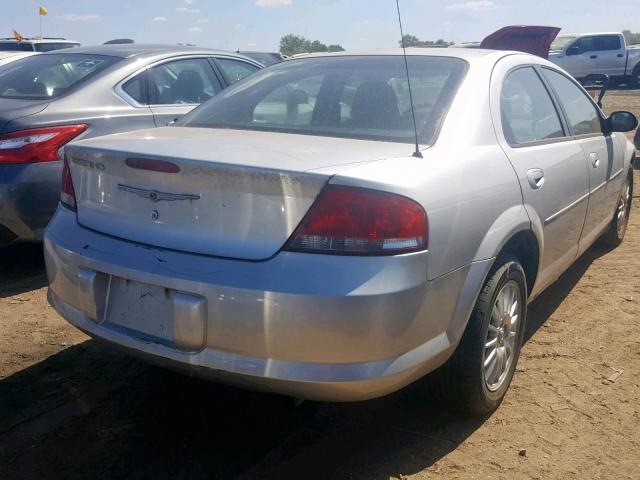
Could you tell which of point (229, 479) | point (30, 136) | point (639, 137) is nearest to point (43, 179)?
point (30, 136)

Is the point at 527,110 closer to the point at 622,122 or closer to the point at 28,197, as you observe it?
the point at 622,122

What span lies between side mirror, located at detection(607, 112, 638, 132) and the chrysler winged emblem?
A: 10.6 ft

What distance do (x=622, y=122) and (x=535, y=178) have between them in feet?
5.68

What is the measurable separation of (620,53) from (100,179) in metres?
25.3

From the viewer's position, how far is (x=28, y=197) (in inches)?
177

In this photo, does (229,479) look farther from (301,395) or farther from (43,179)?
(43,179)

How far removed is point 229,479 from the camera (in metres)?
2.58

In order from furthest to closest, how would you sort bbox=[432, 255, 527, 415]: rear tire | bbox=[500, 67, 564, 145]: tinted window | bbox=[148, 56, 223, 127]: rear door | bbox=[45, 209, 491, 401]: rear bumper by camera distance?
bbox=[148, 56, 223, 127]: rear door, bbox=[500, 67, 564, 145]: tinted window, bbox=[432, 255, 527, 415]: rear tire, bbox=[45, 209, 491, 401]: rear bumper

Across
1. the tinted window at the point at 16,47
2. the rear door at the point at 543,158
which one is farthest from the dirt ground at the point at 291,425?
the tinted window at the point at 16,47

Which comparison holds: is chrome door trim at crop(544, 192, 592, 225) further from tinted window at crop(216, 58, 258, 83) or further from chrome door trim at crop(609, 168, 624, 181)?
tinted window at crop(216, 58, 258, 83)

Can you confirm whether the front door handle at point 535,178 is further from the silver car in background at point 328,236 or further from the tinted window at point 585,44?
the tinted window at point 585,44

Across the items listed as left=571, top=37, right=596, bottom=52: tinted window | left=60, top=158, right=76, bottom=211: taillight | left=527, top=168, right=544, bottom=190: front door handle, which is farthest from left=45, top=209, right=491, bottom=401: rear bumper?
left=571, top=37, right=596, bottom=52: tinted window

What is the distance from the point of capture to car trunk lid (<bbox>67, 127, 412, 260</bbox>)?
2359 millimetres

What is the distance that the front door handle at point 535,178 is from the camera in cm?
320
